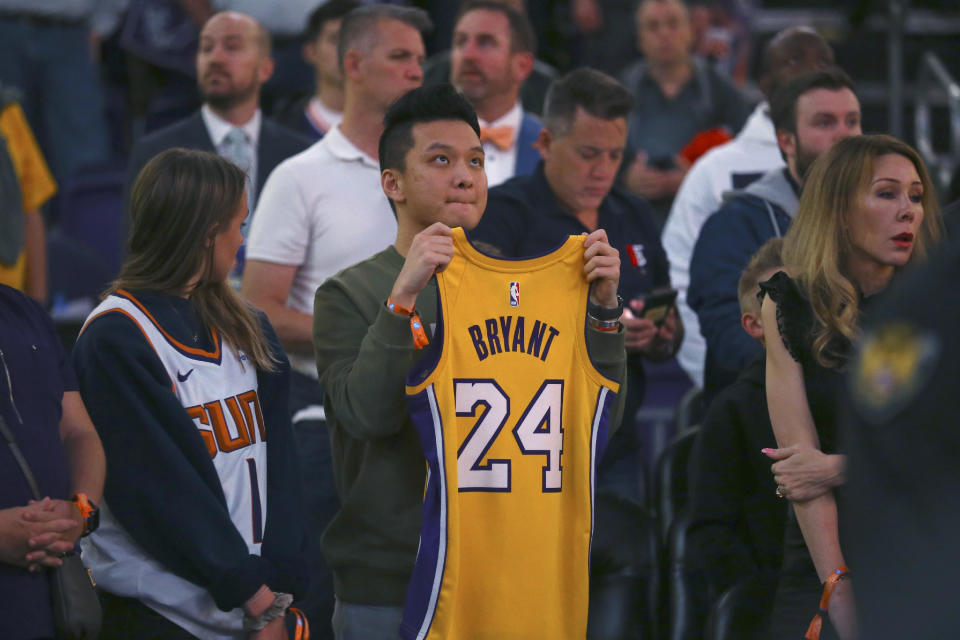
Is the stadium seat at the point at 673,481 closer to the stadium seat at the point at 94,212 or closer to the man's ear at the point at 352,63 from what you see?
the man's ear at the point at 352,63

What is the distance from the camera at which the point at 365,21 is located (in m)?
4.84

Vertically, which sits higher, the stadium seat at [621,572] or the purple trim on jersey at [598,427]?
the purple trim on jersey at [598,427]

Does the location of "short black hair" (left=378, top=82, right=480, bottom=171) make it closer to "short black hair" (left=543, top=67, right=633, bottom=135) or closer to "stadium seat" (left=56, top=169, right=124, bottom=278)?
"short black hair" (left=543, top=67, right=633, bottom=135)

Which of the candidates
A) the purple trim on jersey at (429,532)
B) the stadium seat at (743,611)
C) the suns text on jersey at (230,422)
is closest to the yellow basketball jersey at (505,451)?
the purple trim on jersey at (429,532)

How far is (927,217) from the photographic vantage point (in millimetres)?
3607

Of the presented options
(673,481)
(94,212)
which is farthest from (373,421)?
(94,212)

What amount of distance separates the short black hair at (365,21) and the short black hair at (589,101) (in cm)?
73

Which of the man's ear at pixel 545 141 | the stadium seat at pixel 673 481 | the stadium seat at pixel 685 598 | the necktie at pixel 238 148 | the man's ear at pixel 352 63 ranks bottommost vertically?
the stadium seat at pixel 685 598

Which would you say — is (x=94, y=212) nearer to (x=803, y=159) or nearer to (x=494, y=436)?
(x=803, y=159)

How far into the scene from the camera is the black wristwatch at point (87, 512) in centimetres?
291

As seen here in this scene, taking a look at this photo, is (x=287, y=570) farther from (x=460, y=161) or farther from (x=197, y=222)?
(x=460, y=161)

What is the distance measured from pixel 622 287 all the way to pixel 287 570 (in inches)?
61.5

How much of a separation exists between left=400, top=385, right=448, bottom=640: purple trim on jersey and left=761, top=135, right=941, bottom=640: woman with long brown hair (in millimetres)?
924

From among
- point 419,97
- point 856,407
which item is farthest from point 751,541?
point 856,407
